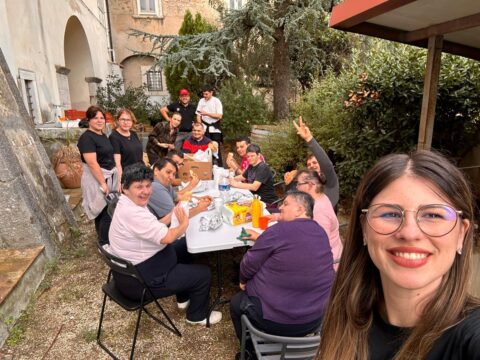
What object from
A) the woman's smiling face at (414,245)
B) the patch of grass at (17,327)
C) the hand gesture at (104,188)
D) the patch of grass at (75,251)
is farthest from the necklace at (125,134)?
the woman's smiling face at (414,245)

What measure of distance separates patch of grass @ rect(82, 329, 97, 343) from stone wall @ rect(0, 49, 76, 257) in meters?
1.36

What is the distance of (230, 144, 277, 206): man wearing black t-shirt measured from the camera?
3.98 metres

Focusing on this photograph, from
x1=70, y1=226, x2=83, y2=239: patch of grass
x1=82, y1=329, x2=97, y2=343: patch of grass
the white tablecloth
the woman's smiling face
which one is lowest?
x1=82, y1=329, x2=97, y2=343: patch of grass

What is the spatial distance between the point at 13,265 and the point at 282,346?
2.84m

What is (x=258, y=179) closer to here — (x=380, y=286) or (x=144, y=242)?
(x=144, y=242)

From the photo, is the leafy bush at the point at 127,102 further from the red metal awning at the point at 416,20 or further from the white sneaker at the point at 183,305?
the white sneaker at the point at 183,305

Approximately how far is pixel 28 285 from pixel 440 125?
5.44 meters

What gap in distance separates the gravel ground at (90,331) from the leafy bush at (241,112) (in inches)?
244

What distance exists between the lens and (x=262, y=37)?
8.39 metres

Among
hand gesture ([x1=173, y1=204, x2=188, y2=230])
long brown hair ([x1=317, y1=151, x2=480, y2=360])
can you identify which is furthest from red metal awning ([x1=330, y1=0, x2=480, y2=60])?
hand gesture ([x1=173, y1=204, x2=188, y2=230])

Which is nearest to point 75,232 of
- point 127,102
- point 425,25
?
point 425,25

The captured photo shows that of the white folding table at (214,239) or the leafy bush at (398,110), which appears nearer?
the white folding table at (214,239)

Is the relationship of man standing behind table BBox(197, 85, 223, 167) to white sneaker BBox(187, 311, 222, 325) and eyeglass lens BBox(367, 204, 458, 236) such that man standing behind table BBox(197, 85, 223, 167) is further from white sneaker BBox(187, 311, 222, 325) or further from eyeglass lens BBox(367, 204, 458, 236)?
eyeglass lens BBox(367, 204, 458, 236)

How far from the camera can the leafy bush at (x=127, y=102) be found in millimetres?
12023
